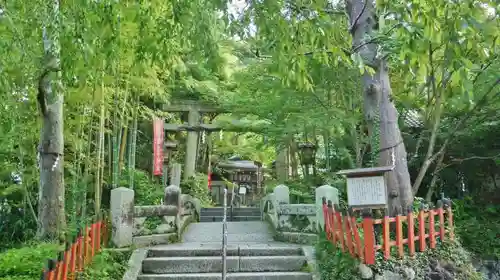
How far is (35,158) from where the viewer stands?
34.8 feet

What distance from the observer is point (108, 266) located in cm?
651

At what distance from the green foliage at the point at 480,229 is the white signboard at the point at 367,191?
3838 mm

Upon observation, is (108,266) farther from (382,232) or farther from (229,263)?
(382,232)

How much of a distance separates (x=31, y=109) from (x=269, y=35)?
753 centimetres

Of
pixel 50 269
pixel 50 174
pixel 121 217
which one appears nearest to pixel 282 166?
pixel 121 217

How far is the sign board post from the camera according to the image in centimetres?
656

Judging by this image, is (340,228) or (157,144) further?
(157,144)

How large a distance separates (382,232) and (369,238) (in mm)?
502

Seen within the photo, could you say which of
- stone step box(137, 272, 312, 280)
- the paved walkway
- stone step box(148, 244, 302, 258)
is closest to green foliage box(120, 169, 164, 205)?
the paved walkway

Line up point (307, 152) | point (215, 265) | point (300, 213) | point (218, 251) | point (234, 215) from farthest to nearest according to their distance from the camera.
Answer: point (234, 215)
point (307, 152)
point (300, 213)
point (218, 251)
point (215, 265)

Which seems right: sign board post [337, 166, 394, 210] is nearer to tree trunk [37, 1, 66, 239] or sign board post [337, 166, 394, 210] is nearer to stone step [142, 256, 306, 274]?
stone step [142, 256, 306, 274]

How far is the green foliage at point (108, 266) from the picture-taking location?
19.8 ft

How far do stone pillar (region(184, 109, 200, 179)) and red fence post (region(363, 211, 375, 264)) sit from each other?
35.0ft

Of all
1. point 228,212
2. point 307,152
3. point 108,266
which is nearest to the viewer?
point 108,266
